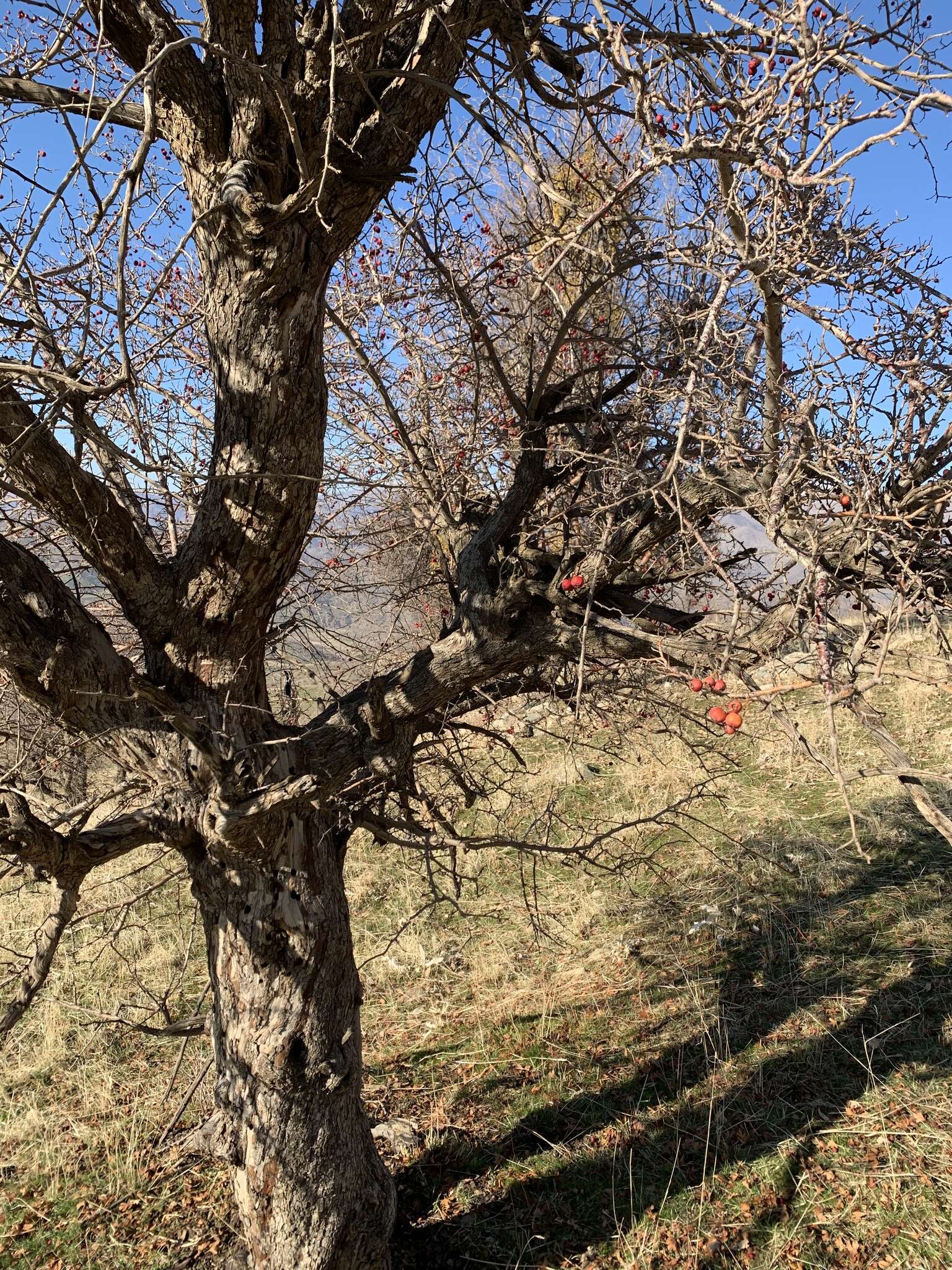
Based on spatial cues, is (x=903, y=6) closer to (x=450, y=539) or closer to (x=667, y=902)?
(x=450, y=539)

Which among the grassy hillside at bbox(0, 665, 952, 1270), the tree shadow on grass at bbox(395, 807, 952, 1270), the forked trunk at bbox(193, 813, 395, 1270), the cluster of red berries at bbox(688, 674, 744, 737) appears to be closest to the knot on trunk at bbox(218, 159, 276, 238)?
the cluster of red berries at bbox(688, 674, 744, 737)

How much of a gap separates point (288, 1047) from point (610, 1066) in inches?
91.9

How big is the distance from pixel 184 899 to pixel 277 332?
20.9 feet

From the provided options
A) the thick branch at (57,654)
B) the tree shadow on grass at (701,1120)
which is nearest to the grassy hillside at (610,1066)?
the tree shadow on grass at (701,1120)

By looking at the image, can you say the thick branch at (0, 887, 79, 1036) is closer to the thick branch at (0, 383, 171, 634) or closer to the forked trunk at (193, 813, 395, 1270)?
the forked trunk at (193, 813, 395, 1270)

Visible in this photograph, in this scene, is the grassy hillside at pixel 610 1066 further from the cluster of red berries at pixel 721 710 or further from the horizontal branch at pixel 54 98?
the horizontal branch at pixel 54 98

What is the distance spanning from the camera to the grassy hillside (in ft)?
11.7

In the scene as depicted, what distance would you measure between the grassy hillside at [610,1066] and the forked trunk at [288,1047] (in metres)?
0.54

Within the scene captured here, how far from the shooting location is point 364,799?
3172mm

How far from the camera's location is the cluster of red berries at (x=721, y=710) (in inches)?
80.3

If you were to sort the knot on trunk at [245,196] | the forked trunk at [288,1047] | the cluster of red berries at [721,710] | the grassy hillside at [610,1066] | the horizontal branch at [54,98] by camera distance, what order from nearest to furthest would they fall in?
the cluster of red berries at [721,710], the knot on trunk at [245,196], the horizontal branch at [54,98], the forked trunk at [288,1047], the grassy hillside at [610,1066]

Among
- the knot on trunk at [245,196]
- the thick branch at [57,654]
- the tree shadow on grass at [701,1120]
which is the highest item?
the knot on trunk at [245,196]

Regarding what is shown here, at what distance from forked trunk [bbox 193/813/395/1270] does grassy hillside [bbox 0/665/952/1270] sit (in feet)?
1.77

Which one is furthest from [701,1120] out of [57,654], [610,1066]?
[57,654]
